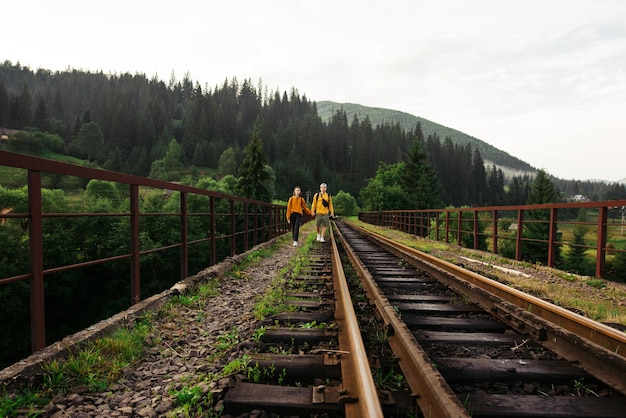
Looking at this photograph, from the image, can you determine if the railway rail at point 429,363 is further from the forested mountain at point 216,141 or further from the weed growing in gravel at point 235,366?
the forested mountain at point 216,141

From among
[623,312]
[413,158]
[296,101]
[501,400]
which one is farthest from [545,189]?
[296,101]

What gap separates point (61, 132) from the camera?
125625 millimetres

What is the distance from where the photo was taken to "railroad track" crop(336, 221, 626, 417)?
1898 mm

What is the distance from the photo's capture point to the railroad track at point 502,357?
1.90m

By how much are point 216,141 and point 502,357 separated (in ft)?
453

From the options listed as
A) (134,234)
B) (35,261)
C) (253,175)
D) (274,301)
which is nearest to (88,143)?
(253,175)

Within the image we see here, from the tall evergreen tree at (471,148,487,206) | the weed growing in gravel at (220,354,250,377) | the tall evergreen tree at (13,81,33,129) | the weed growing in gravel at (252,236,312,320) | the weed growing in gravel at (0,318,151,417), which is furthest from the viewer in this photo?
the tall evergreen tree at (471,148,487,206)

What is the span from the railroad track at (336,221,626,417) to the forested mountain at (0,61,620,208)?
10483cm

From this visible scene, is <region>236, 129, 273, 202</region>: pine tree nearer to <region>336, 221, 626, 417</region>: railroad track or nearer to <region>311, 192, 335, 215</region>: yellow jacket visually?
<region>311, 192, 335, 215</region>: yellow jacket

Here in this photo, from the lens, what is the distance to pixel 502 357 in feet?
8.66

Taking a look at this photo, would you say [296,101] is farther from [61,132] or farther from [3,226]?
[3,226]

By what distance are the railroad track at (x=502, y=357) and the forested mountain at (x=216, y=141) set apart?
10483 centimetres

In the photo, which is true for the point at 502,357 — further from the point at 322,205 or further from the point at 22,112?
the point at 22,112

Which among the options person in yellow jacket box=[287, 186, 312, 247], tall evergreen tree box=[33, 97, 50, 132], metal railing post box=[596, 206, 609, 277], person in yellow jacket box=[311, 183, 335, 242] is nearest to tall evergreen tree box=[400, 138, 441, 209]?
person in yellow jacket box=[287, 186, 312, 247]
